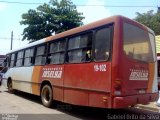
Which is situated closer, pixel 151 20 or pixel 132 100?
pixel 132 100

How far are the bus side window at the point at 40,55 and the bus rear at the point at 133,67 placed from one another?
4422 millimetres

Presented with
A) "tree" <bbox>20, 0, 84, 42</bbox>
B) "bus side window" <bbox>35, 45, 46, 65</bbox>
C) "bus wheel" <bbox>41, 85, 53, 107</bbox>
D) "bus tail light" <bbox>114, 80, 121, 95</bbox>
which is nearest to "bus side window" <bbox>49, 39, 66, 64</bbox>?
"bus side window" <bbox>35, 45, 46, 65</bbox>

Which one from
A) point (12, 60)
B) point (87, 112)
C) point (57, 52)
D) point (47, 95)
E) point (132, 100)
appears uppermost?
point (57, 52)

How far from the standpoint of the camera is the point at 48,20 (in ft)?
88.9

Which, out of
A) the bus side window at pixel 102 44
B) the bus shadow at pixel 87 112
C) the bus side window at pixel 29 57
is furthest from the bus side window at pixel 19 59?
the bus side window at pixel 102 44

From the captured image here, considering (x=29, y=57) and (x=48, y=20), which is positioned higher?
(x=48, y=20)

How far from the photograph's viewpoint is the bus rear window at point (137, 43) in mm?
8211

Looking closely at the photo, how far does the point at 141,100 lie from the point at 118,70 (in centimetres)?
135

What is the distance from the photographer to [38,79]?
12.0m

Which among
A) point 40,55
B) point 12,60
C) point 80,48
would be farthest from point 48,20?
point 80,48

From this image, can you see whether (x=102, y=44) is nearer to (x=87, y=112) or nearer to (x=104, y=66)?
(x=104, y=66)

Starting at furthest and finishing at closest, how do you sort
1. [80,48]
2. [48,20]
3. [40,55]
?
[48,20] < [40,55] < [80,48]

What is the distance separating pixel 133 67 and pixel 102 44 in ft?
3.56

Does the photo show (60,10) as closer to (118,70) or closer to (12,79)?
(12,79)
